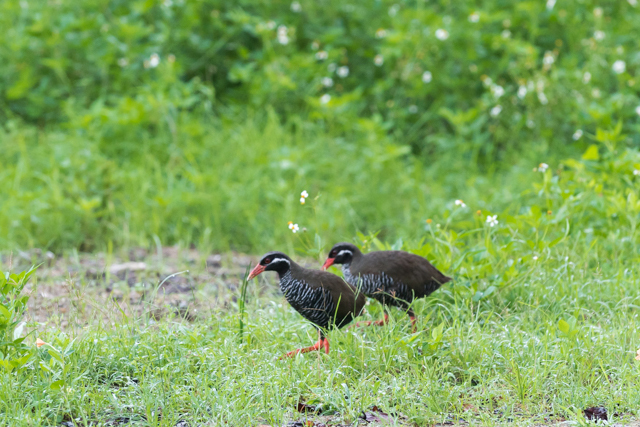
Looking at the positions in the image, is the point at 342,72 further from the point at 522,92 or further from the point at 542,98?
the point at 542,98

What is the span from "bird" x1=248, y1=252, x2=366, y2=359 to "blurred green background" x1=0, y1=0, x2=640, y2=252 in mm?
2440

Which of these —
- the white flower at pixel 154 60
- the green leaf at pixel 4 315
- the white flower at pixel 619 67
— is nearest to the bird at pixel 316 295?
the green leaf at pixel 4 315

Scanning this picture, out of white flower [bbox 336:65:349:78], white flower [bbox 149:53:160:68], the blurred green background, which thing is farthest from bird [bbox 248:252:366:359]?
white flower [bbox 336:65:349:78]

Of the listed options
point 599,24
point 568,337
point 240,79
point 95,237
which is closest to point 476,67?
point 599,24

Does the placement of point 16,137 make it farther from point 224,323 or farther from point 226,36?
point 224,323

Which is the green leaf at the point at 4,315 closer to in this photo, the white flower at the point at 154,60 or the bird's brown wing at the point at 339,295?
the bird's brown wing at the point at 339,295

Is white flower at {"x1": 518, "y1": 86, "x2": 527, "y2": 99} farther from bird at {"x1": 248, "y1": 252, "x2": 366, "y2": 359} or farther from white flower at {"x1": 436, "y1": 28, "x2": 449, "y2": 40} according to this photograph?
bird at {"x1": 248, "y1": 252, "x2": 366, "y2": 359}

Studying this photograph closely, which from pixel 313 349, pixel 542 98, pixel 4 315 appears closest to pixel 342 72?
pixel 542 98

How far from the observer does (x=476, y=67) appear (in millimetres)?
9016

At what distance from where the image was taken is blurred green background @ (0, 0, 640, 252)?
721 centimetres

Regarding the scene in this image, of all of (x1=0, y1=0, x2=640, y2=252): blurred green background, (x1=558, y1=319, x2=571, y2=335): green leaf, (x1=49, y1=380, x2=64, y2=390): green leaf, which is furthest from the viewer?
(x1=0, y1=0, x2=640, y2=252): blurred green background

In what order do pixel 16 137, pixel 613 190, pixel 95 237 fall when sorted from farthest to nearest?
pixel 16 137
pixel 95 237
pixel 613 190

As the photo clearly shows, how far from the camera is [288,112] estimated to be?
9.05m

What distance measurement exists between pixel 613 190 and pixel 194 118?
487 centimetres
